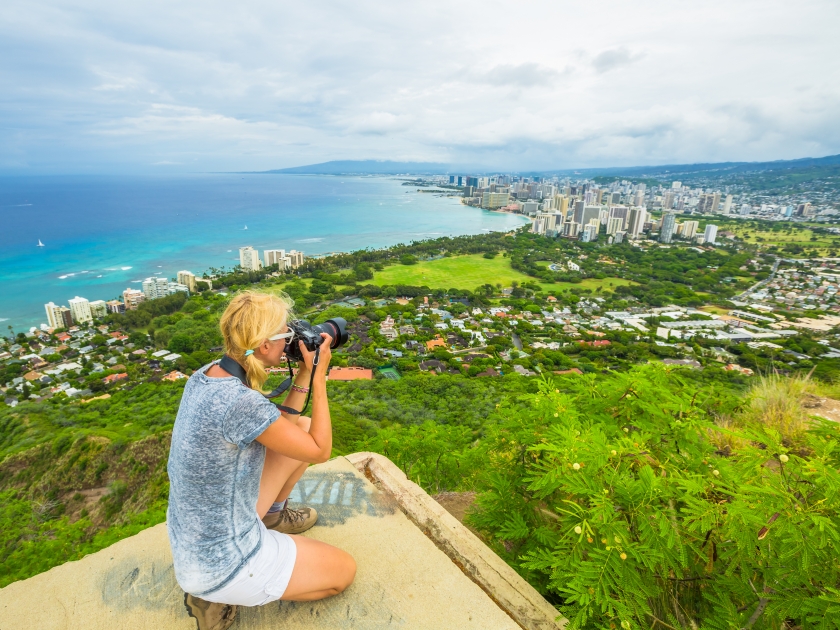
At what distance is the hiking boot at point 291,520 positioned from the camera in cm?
157

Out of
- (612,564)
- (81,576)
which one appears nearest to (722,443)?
(612,564)

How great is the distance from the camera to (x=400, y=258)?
34969 mm

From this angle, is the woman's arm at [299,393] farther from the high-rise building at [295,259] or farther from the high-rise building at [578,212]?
the high-rise building at [578,212]

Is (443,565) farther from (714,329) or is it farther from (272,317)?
(714,329)

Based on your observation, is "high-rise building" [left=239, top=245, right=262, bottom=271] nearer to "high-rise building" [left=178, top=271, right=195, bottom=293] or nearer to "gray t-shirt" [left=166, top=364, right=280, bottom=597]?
"high-rise building" [left=178, top=271, right=195, bottom=293]

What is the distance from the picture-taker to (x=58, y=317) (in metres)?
20.0

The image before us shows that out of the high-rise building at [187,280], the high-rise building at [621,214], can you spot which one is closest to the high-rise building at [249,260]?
the high-rise building at [187,280]

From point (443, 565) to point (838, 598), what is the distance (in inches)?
42.0

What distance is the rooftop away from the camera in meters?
1.32

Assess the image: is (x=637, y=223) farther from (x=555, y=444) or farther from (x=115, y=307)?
(x=555, y=444)

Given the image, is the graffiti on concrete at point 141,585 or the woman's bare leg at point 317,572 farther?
the graffiti on concrete at point 141,585

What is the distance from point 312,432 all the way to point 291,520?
621mm

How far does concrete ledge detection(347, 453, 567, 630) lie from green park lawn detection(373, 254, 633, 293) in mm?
26241

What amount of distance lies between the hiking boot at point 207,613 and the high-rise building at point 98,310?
24924 mm
